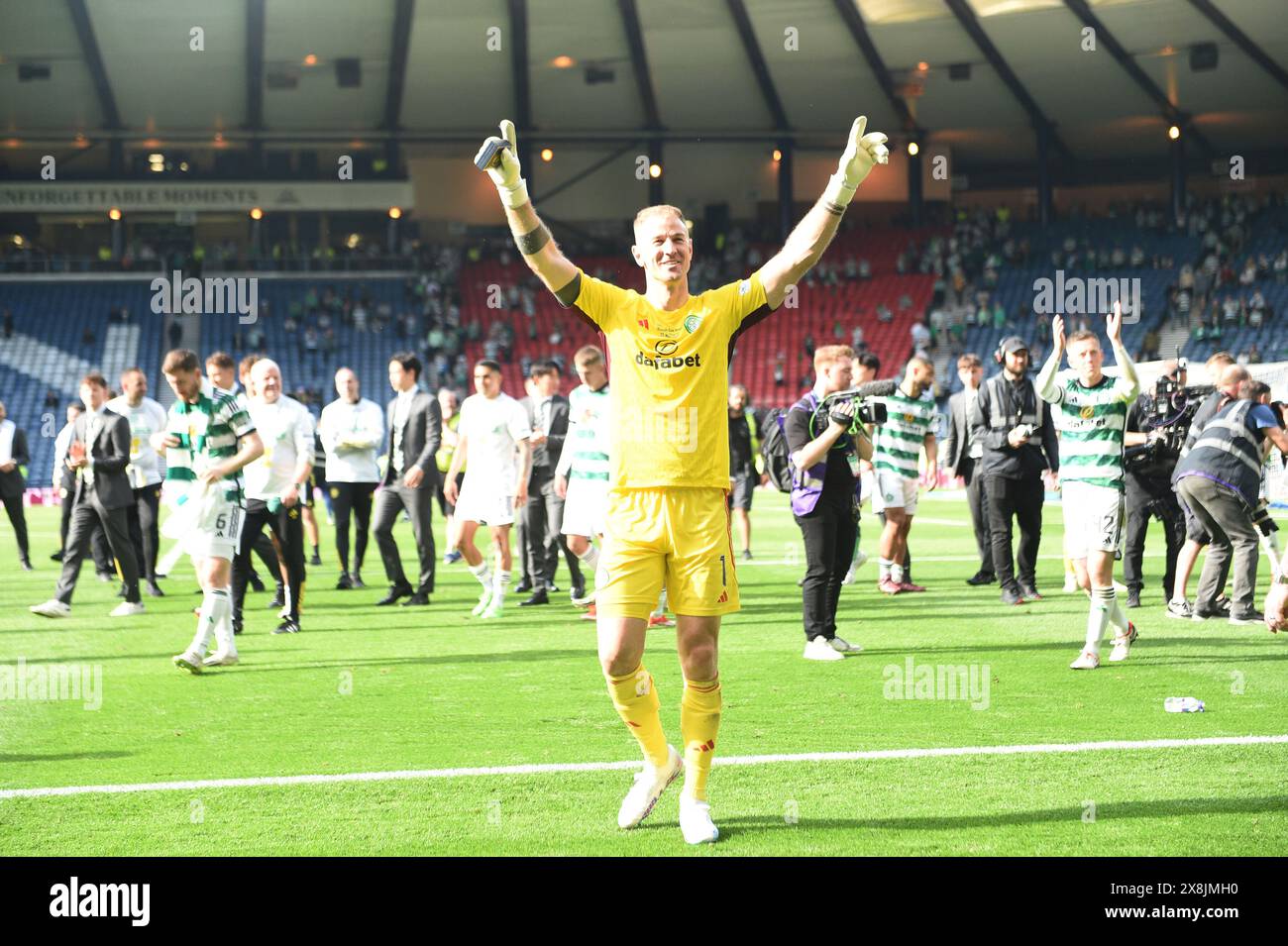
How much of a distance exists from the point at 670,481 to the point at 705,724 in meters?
0.94

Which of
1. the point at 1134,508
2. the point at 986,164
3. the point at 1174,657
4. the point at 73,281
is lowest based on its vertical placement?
the point at 1174,657

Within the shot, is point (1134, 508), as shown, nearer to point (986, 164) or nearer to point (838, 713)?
point (838, 713)

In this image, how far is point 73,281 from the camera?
→ 50031 millimetres

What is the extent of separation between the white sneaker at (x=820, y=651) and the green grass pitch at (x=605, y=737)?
0.44ft

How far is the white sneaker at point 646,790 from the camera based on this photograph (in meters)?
5.46

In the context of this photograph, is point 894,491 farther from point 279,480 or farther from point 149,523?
point 149,523

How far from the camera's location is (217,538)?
9.12m

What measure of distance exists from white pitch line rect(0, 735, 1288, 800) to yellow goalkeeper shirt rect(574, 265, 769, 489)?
1652 millimetres

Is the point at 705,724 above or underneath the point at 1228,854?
above

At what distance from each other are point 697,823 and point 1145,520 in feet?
27.3

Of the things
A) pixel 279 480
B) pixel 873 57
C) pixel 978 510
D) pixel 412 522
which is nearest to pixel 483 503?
pixel 412 522

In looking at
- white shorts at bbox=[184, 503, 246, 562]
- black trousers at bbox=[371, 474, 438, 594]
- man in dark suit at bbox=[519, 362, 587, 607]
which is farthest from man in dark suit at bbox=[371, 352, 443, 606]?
white shorts at bbox=[184, 503, 246, 562]

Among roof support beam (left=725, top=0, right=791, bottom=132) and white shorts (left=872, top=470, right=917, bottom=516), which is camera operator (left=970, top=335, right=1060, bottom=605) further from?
roof support beam (left=725, top=0, right=791, bottom=132)
